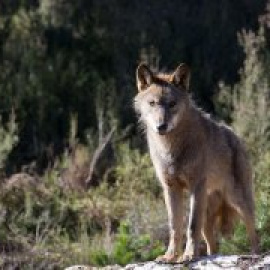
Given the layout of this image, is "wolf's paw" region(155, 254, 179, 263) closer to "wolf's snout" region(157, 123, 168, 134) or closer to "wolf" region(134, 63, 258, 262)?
"wolf" region(134, 63, 258, 262)

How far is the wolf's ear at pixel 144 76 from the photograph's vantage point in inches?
347

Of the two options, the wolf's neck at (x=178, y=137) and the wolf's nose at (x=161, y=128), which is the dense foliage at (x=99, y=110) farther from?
the wolf's nose at (x=161, y=128)

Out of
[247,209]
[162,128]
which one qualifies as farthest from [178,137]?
[247,209]

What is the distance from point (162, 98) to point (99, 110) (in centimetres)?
725

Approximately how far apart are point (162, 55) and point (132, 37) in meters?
0.74

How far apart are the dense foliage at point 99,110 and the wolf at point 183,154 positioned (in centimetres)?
140

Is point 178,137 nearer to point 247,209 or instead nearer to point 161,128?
point 161,128

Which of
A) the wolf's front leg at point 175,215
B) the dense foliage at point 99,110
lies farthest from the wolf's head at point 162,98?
the dense foliage at point 99,110

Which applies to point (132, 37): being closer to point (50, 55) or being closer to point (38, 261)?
point (50, 55)

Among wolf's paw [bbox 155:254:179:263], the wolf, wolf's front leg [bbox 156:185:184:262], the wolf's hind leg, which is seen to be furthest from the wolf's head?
the wolf's hind leg

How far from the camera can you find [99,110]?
15797mm

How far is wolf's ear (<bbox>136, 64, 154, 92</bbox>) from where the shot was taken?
8.80 metres

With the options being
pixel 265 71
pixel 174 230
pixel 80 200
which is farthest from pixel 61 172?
pixel 174 230

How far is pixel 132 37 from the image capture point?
60.7 feet
